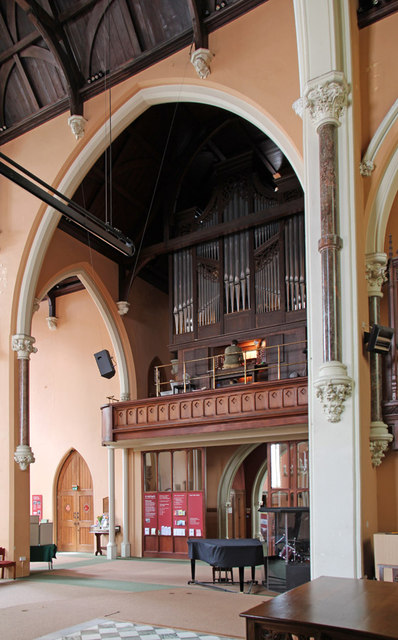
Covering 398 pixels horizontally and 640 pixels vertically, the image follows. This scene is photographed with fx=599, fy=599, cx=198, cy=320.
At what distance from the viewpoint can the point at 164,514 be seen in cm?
1327

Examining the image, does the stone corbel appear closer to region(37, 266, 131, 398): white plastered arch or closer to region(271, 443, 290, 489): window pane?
region(37, 266, 131, 398): white plastered arch

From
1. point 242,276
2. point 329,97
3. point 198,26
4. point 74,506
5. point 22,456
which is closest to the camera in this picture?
point 329,97

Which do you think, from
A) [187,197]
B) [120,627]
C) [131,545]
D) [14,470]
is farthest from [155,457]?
[120,627]

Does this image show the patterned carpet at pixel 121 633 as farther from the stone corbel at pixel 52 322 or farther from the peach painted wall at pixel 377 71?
the stone corbel at pixel 52 322

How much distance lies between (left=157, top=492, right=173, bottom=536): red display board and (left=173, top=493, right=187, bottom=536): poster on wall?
0.42 ft

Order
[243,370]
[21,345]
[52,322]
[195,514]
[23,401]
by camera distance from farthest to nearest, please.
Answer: [52,322], [195,514], [243,370], [21,345], [23,401]

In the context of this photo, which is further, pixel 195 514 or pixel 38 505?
pixel 38 505

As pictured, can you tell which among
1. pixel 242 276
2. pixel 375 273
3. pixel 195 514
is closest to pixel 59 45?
pixel 242 276

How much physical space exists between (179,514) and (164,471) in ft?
3.32

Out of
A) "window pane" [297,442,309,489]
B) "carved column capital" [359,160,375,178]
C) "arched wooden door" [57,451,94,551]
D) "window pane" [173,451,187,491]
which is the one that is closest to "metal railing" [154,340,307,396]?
"window pane" [297,442,309,489]

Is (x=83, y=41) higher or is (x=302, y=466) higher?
(x=83, y=41)

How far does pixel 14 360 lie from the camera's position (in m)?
11.2

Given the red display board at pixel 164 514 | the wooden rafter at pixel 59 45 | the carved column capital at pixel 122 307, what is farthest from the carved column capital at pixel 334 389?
the carved column capital at pixel 122 307

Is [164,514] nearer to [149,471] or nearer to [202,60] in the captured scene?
[149,471]
